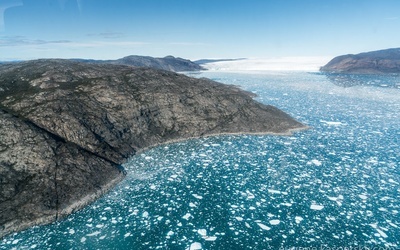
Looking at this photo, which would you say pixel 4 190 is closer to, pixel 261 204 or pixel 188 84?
pixel 261 204

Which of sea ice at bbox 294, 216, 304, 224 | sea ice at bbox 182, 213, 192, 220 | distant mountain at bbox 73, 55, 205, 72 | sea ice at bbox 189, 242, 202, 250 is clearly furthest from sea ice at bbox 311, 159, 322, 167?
distant mountain at bbox 73, 55, 205, 72

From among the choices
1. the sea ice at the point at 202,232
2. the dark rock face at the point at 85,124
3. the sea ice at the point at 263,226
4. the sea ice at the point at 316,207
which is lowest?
the sea ice at the point at 202,232

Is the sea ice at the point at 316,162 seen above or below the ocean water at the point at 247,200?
above

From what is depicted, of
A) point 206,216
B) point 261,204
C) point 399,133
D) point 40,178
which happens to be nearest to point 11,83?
point 40,178

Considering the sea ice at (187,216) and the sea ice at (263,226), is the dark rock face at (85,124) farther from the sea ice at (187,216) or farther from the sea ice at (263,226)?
the sea ice at (263,226)

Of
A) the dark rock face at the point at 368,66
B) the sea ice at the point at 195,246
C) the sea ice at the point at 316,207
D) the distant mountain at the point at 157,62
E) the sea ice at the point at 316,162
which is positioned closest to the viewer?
the sea ice at the point at 195,246

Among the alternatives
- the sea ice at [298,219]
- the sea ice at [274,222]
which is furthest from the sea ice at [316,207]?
the sea ice at [274,222]

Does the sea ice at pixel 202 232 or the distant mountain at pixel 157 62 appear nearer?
the sea ice at pixel 202 232
